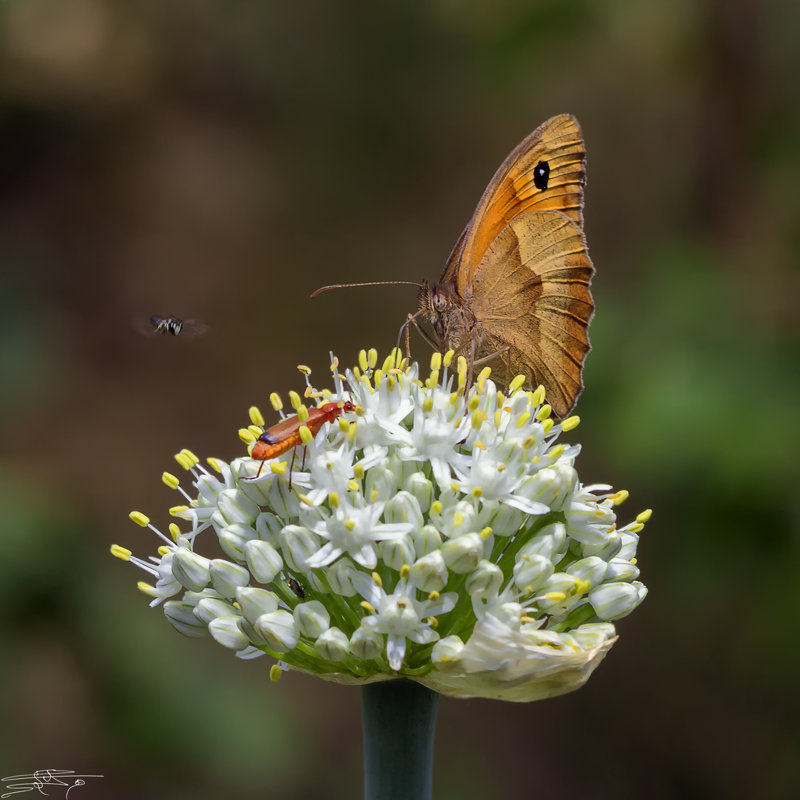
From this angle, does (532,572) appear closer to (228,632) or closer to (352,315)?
(228,632)

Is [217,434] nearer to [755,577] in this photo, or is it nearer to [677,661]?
[677,661]

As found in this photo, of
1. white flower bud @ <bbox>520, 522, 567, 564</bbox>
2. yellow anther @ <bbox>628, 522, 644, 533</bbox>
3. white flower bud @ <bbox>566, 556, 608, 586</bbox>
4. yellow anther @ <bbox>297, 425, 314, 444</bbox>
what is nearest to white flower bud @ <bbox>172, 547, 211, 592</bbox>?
yellow anther @ <bbox>297, 425, 314, 444</bbox>

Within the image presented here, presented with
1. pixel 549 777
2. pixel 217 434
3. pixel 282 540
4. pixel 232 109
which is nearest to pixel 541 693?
pixel 282 540

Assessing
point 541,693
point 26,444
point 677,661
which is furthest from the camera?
point 26,444

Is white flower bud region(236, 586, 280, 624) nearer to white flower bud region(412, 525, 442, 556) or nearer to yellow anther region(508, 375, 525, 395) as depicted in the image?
white flower bud region(412, 525, 442, 556)

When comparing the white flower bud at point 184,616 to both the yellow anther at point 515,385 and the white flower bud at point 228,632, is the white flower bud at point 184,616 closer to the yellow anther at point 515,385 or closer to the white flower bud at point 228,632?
the white flower bud at point 228,632

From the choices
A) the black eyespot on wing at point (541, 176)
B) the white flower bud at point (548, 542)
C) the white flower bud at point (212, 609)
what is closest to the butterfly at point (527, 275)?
the black eyespot on wing at point (541, 176)
